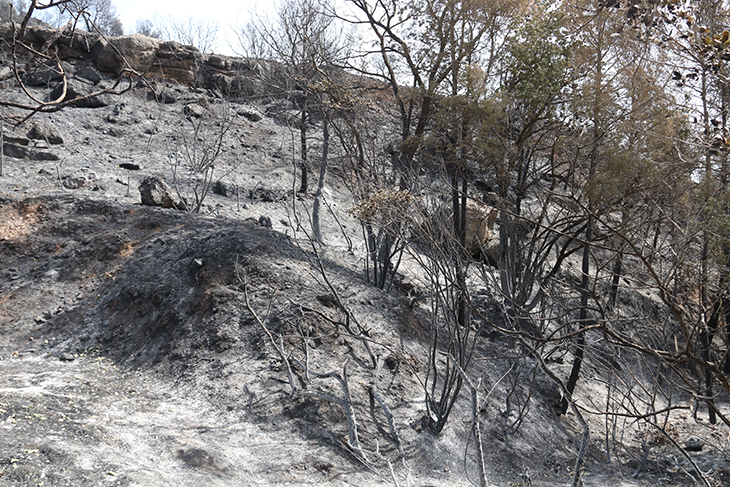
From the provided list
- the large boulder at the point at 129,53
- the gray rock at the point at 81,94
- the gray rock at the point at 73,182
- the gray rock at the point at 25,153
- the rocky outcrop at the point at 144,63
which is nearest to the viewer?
the gray rock at the point at 73,182

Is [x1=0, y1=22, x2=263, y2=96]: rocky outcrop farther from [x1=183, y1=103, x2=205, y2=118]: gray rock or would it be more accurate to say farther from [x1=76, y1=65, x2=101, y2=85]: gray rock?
[x1=183, y1=103, x2=205, y2=118]: gray rock

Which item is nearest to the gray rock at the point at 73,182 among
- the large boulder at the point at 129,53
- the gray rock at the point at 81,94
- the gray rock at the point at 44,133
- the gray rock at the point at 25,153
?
the gray rock at the point at 25,153

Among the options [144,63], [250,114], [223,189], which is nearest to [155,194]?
[223,189]

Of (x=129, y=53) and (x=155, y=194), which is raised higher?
(x=129, y=53)

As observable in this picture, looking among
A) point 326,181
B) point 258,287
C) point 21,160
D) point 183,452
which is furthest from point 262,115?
point 183,452

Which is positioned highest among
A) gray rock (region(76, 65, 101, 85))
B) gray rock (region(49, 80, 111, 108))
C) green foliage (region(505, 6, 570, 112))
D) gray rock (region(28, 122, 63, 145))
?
green foliage (region(505, 6, 570, 112))

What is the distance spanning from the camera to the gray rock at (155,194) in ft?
35.9

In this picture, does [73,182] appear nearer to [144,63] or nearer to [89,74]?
[89,74]

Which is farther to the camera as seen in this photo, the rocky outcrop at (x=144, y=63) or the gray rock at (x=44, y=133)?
the rocky outcrop at (x=144, y=63)

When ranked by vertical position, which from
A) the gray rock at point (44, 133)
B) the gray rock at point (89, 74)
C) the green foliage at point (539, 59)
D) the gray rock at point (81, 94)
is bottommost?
the gray rock at point (44, 133)

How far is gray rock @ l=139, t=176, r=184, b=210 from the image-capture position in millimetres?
10938

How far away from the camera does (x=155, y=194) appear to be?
1102cm

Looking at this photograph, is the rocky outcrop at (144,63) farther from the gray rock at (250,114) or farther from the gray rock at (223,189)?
the gray rock at (223,189)

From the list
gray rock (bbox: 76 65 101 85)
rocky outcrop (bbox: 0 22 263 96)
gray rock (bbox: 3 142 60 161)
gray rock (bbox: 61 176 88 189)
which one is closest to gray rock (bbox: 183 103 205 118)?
rocky outcrop (bbox: 0 22 263 96)
